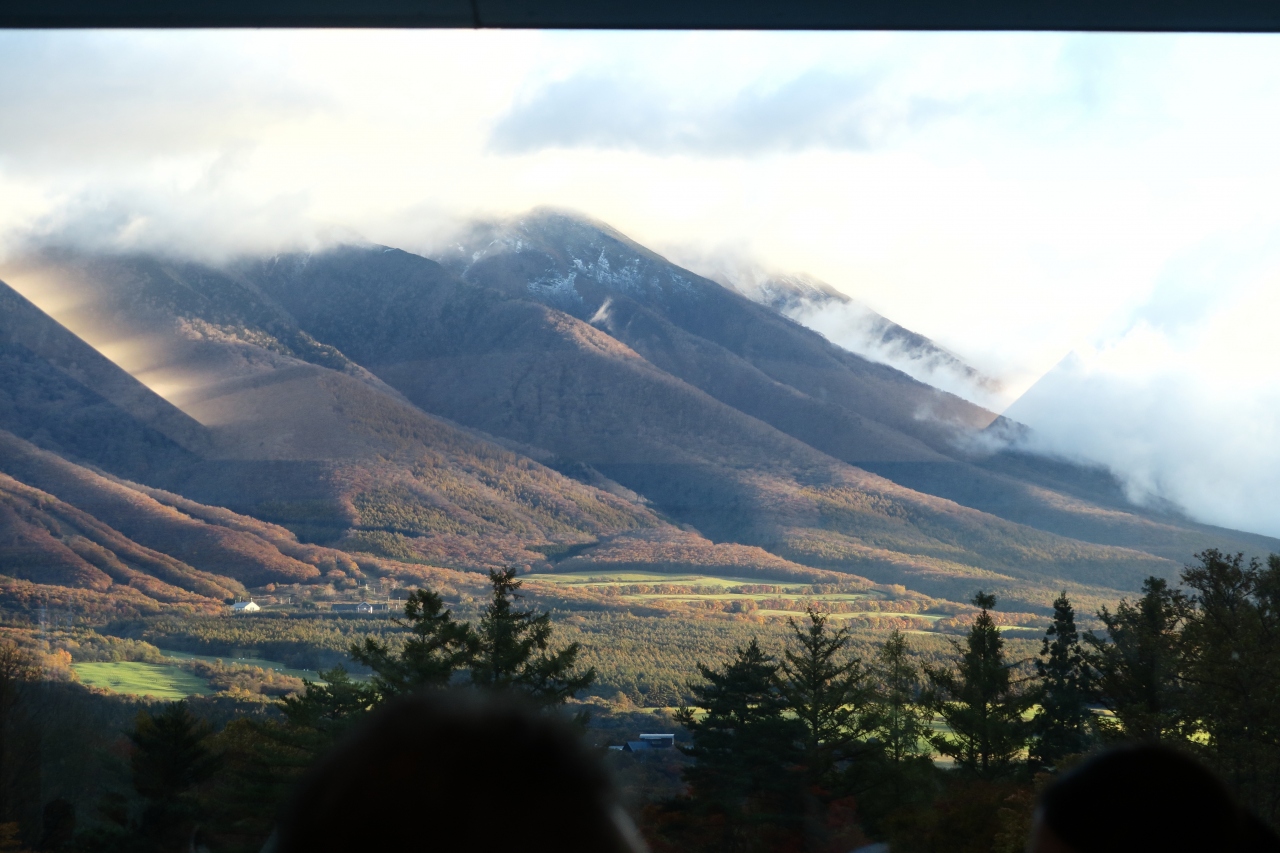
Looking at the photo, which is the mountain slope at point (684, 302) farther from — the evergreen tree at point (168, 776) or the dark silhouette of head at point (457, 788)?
the dark silhouette of head at point (457, 788)

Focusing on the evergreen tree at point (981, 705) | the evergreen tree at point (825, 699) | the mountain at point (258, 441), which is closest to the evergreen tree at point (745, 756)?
the evergreen tree at point (825, 699)

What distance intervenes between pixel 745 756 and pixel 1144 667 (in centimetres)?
431

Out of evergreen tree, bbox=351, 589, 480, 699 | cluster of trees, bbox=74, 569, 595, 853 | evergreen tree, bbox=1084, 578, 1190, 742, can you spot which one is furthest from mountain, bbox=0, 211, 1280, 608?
evergreen tree, bbox=351, 589, 480, 699

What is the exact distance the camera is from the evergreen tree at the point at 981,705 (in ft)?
37.1

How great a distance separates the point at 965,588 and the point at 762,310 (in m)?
23.5

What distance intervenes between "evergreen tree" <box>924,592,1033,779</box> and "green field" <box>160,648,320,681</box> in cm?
806

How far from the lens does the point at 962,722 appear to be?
11.6m

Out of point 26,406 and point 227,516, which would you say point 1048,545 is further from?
point 26,406

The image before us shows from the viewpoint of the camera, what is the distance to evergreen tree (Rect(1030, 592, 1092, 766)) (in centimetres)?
1130

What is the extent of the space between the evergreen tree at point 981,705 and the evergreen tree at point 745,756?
1754 millimetres

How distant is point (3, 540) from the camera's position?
24.2 meters

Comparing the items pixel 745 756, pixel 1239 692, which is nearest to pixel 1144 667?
pixel 1239 692

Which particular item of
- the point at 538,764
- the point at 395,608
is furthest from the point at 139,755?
the point at 538,764

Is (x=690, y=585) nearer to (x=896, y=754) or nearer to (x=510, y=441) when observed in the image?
(x=896, y=754)
